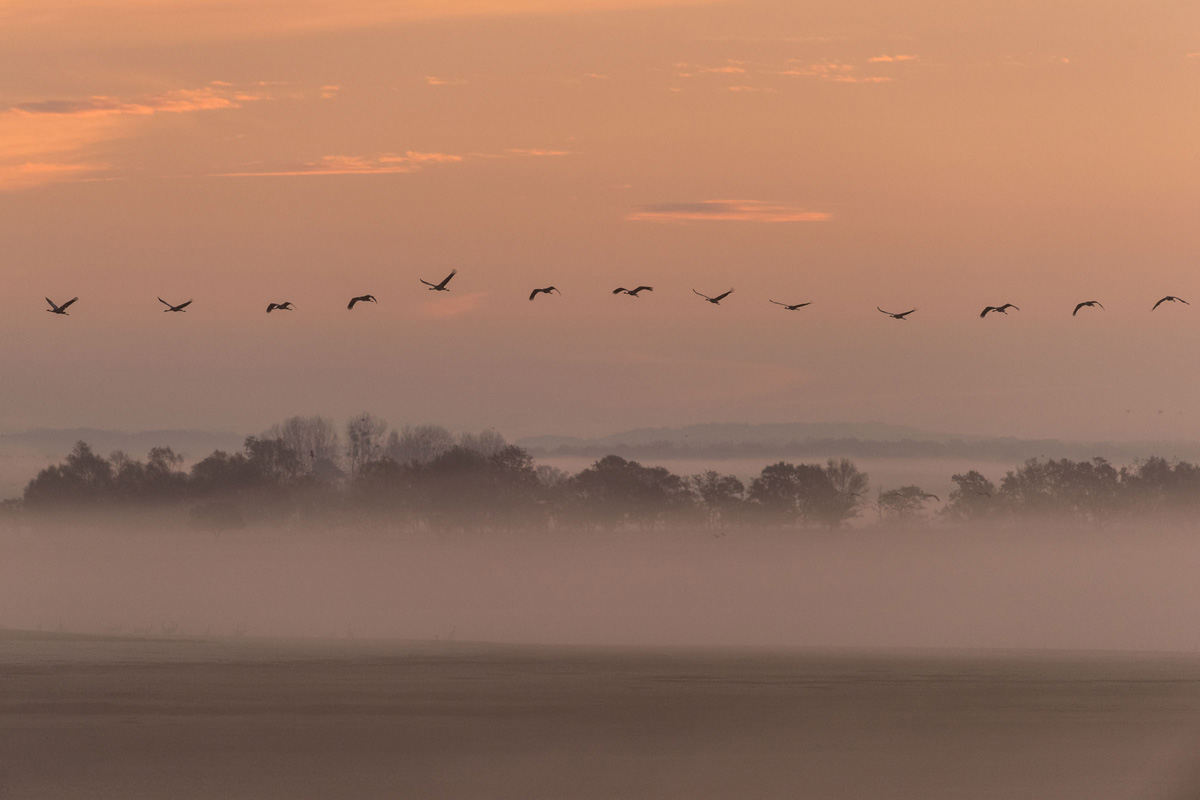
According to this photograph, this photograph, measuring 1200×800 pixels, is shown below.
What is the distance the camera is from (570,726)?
38.0 metres

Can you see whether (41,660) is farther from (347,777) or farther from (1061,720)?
(1061,720)

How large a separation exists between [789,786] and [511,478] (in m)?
132

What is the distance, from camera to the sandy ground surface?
3102 cm

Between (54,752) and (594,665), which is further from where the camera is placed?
(594,665)

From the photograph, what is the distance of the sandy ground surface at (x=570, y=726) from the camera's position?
31016 mm

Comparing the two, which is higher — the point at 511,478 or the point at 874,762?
the point at 511,478

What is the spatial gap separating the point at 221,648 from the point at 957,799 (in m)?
30.7

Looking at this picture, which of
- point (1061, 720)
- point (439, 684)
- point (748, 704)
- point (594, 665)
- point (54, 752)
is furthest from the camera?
point (594, 665)

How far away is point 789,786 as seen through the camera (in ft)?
102

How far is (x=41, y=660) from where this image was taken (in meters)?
47.5

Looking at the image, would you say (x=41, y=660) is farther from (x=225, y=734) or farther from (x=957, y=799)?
(x=957, y=799)

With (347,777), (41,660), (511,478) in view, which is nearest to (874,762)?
(347,777)

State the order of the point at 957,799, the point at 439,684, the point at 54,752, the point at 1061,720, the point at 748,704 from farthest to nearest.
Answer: the point at 439,684
the point at 748,704
the point at 1061,720
the point at 54,752
the point at 957,799

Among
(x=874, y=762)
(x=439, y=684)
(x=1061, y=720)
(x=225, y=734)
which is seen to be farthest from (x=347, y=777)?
(x=1061, y=720)
